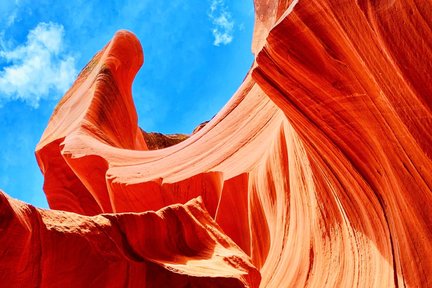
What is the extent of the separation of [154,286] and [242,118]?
500 cm

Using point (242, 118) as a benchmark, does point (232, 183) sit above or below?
below

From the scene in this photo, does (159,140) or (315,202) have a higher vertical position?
(159,140)

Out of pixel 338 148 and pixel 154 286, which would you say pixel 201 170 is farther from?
pixel 154 286

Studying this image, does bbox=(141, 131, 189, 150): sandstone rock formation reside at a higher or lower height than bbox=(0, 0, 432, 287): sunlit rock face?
higher

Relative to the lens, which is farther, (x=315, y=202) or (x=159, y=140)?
(x=159, y=140)

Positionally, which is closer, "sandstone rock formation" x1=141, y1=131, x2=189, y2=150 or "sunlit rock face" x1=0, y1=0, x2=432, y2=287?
"sunlit rock face" x1=0, y1=0, x2=432, y2=287

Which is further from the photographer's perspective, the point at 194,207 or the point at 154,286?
the point at 194,207

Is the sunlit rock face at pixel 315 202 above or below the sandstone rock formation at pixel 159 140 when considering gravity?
below

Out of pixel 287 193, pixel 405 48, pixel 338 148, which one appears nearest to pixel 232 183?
pixel 287 193

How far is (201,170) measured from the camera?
7.02 metres

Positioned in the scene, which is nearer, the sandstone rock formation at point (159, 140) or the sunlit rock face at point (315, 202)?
the sunlit rock face at point (315, 202)

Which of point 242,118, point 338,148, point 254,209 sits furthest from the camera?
point 242,118

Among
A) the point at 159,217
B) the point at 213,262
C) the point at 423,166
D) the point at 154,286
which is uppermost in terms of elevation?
the point at 423,166

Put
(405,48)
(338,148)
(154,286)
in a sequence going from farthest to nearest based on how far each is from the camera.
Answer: (338,148), (154,286), (405,48)
